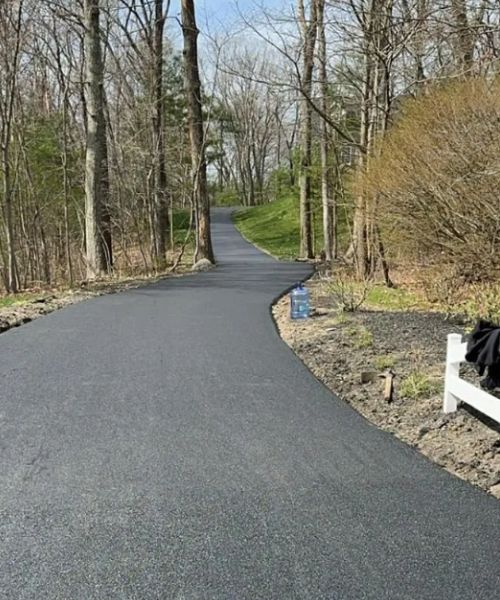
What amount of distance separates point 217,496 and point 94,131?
13655mm

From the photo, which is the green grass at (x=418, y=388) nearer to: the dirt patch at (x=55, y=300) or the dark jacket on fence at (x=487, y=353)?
the dark jacket on fence at (x=487, y=353)

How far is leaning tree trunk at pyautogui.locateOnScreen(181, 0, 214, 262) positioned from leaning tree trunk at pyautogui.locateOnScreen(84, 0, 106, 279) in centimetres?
332

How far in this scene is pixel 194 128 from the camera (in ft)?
59.2

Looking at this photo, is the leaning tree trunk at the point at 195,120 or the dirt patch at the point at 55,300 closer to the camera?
the dirt patch at the point at 55,300

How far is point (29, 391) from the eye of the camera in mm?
5160

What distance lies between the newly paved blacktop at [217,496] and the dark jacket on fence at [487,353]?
88cm

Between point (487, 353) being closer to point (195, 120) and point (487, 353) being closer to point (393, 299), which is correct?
point (393, 299)

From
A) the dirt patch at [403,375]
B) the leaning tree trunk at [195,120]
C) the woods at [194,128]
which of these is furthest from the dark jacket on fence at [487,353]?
the leaning tree trunk at [195,120]

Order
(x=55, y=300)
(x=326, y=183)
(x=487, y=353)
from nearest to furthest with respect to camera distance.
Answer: (x=487, y=353)
(x=55, y=300)
(x=326, y=183)

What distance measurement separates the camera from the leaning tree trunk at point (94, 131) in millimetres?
15016

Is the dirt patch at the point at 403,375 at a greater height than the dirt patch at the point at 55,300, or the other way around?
the dirt patch at the point at 55,300

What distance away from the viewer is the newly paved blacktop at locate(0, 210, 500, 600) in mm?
2494

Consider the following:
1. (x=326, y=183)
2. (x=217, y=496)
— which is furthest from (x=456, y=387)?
(x=326, y=183)

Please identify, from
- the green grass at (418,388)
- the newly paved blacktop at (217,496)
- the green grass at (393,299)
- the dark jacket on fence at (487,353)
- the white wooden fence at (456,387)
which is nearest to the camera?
the newly paved blacktop at (217,496)
